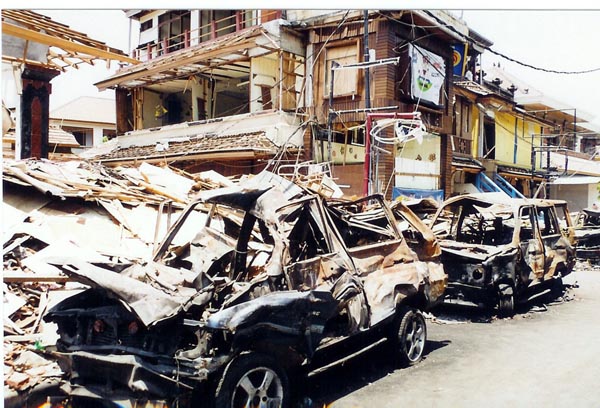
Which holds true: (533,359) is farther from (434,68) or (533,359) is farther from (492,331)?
(434,68)

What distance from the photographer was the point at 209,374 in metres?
3.84

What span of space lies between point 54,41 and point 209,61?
9424 millimetres

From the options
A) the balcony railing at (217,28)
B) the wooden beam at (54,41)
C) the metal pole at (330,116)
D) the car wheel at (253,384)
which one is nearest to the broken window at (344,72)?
the metal pole at (330,116)

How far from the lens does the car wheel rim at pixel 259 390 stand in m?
4.05

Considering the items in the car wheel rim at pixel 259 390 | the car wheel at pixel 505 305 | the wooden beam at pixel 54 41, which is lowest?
the car wheel at pixel 505 305

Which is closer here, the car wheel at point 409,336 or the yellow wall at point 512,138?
the car wheel at point 409,336

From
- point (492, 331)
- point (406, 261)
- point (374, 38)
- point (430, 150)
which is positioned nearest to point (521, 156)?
point (430, 150)

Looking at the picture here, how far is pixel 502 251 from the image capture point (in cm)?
879

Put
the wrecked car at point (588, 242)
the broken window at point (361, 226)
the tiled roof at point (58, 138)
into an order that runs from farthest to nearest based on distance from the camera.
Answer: the wrecked car at point (588, 242) → the tiled roof at point (58, 138) → the broken window at point (361, 226)

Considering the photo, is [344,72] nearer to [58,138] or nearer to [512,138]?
[58,138]

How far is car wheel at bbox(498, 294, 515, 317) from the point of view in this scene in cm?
885

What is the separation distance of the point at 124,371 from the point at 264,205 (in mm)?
1993

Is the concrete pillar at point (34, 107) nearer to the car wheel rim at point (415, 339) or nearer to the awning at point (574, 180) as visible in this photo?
the car wheel rim at point (415, 339)

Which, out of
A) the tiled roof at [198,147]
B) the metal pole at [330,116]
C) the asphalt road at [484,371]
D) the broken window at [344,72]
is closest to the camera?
the asphalt road at [484,371]
